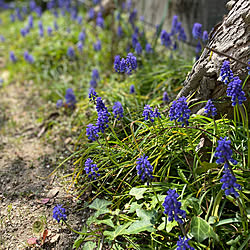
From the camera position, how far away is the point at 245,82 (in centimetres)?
252

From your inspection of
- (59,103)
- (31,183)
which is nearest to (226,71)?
(31,183)

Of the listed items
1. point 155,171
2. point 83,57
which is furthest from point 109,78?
point 155,171

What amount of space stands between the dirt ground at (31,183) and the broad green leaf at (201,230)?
1056 mm

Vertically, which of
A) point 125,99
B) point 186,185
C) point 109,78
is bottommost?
point 186,185

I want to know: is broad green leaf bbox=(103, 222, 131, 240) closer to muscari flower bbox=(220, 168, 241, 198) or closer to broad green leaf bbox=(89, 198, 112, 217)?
broad green leaf bbox=(89, 198, 112, 217)

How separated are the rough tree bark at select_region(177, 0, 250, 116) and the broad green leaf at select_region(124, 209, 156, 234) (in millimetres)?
1144

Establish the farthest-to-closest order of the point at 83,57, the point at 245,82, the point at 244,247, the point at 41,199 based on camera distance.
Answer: the point at 83,57
the point at 41,199
the point at 245,82
the point at 244,247

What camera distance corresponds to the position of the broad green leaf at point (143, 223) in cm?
208

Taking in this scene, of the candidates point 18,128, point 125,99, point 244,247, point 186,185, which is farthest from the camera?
point 18,128

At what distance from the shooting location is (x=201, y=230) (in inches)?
76.9

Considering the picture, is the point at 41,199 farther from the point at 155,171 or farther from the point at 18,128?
the point at 18,128

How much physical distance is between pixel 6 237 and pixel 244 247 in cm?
191

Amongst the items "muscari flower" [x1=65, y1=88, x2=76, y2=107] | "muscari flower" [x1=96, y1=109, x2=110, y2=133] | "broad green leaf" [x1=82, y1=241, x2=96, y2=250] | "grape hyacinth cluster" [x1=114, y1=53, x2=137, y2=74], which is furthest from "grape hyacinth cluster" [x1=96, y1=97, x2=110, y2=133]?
"muscari flower" [x1=65, y1=88, x2=76, y2=107]

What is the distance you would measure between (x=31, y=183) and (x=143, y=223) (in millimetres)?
1453
